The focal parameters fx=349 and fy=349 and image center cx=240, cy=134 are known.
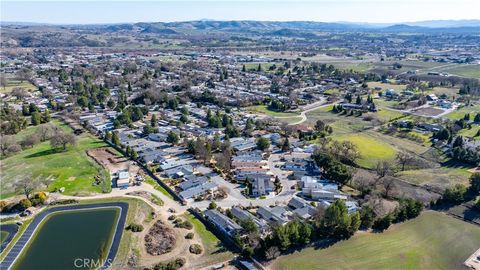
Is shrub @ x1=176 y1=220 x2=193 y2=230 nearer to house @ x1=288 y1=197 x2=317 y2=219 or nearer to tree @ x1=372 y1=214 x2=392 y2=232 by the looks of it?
house @ x1=288 y1=197 x2=317 y2=219

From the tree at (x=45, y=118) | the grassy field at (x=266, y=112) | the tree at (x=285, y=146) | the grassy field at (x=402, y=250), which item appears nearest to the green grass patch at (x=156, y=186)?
the grassy field at (x=402, y=250)

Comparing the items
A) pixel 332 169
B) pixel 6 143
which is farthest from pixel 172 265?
pixel 6 143

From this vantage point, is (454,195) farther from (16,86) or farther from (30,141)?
(16,86)

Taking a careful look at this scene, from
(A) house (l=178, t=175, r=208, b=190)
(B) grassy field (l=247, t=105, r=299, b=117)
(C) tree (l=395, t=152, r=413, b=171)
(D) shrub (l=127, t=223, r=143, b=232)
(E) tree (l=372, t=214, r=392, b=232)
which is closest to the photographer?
(E) tree (l=372, t=214, r=392, b=232)

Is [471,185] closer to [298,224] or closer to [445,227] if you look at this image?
[445,227]

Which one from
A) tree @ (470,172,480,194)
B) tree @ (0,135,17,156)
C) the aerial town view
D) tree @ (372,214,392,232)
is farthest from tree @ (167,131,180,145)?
tree @ (470,172,480,194)

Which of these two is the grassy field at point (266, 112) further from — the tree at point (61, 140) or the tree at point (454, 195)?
the tree at point (454, 195)

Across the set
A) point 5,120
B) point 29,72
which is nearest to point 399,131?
point 5,120
